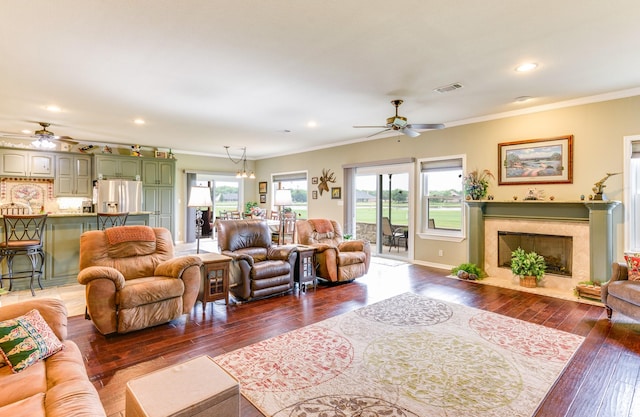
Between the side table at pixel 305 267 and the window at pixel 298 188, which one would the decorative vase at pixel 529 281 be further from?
the window at pixel 298 188

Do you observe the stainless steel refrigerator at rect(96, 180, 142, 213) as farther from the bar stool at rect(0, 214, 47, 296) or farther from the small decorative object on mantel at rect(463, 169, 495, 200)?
the small decorative object on mantel at rect(463, 169, 495, 200)

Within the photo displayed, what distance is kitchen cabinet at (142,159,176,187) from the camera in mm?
8391

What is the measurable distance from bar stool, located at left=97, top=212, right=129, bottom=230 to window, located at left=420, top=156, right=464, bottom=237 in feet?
18.6

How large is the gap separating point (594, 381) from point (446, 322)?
1.31 m

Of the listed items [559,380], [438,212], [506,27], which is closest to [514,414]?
[559,380]

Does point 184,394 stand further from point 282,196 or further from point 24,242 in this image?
point 282,196

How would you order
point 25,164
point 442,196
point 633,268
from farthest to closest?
point 25,164 → point 442,196 → point 633,268

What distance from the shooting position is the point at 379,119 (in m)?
5.85

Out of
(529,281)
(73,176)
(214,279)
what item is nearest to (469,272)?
(529,281)

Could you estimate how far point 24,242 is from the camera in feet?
15.0

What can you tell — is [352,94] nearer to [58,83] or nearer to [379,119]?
[379,119]

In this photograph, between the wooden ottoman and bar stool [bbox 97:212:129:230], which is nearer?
the wooden ottoman

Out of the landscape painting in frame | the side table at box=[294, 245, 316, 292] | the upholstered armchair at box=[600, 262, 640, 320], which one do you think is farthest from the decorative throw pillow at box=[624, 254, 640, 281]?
the side table at box=[294, 245, 316, 292]

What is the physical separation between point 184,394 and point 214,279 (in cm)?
255
